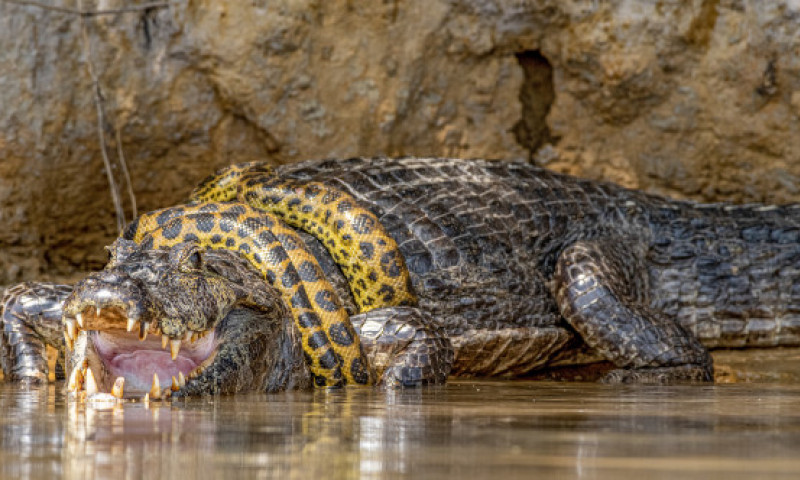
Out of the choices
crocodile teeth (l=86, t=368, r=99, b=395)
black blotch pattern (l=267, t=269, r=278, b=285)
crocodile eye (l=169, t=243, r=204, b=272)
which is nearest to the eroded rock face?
black blotch pattern (l=267, t=269, r=278, b=285)

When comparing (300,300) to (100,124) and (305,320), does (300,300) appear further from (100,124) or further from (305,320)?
(100,124)

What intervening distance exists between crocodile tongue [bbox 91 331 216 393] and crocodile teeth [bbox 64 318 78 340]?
10 cm

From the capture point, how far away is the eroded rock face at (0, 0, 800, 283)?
707cm

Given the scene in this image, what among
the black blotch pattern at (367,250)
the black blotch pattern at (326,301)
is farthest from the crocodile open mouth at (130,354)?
the black blotch pattern at (367,250)

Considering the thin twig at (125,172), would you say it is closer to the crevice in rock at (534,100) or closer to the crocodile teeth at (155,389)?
the crevice in rock at (534,100)

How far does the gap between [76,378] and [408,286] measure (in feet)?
7.42

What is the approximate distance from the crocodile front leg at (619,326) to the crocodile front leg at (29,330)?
2593 millimetres

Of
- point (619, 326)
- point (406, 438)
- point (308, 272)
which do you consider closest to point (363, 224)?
point (308, 272)

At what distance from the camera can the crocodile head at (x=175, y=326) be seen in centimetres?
377

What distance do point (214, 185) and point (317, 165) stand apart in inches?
22.8

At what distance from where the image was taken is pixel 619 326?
6.11 m

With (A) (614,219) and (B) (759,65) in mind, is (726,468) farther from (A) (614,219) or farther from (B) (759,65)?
(B) (759,65)

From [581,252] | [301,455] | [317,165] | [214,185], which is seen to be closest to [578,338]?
[581,252]

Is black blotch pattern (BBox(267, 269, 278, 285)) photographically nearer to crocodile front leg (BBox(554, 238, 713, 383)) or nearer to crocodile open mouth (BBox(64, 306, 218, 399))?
crocodile open mouth (BBox(64, 306, 218, 399))
